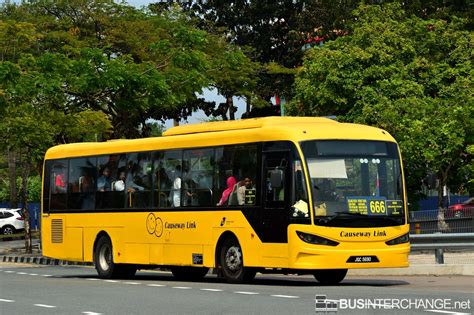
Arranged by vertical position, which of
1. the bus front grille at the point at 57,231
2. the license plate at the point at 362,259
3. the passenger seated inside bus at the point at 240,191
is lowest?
the license plate at the point at 362,259

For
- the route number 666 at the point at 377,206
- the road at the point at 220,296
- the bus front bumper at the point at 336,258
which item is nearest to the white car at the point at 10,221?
the road at the point at 220,296

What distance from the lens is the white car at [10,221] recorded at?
65688 millimetres

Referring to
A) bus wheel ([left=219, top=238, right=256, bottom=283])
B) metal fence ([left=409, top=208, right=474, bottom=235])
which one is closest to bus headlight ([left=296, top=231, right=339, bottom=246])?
bus wheel ([left=219, top=238, right=256, bottom=283])

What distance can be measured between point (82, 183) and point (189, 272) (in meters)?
3.35

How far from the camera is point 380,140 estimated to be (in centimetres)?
2155

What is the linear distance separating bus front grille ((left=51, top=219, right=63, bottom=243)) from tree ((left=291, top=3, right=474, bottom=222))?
15.4 metres

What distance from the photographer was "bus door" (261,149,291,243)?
20578 millimetres

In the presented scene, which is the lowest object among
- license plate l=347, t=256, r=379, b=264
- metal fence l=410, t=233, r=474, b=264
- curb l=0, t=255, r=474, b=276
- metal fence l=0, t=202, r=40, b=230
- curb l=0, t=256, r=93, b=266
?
curb l=0, t=255, r=474, b=276

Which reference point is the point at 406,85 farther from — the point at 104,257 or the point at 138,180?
the point at 138,180

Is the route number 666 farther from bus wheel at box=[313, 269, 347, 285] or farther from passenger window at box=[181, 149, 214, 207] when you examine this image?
passenger window at box=[181, 149, 214, 207]

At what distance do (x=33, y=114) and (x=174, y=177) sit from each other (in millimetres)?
15834

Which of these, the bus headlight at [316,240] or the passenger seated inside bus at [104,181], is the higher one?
the passenger seated inside bus at [104,181]

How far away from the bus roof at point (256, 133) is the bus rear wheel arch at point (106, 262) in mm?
2085

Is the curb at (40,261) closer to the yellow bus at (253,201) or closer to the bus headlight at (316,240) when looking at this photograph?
the yellow bus at (253,201)
